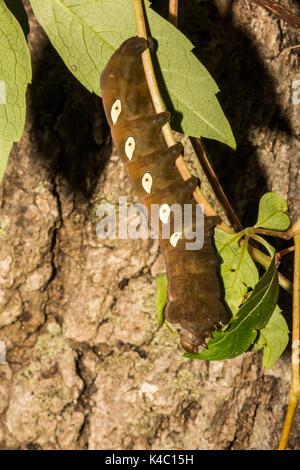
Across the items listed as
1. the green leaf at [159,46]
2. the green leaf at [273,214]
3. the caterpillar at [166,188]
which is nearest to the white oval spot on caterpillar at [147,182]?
the caterpillar at [166,188]

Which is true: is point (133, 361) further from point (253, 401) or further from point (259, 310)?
point (259, 310)

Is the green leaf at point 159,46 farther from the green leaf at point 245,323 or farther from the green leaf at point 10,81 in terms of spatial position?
the green leaf at point 245,323

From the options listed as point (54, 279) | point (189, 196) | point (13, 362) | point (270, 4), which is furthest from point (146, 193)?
point (13, 362)

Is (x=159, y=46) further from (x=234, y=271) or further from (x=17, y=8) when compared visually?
(x=234, y=271)

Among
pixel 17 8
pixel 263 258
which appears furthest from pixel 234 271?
pixel 17 8

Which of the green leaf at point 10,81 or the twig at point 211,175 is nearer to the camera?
the green leaf at point 10,81

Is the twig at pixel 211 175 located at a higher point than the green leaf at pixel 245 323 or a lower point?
higher

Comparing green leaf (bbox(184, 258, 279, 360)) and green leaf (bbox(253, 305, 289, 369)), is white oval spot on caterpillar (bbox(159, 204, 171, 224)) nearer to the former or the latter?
green leaf (bbox(184, 258, 279, 360))
